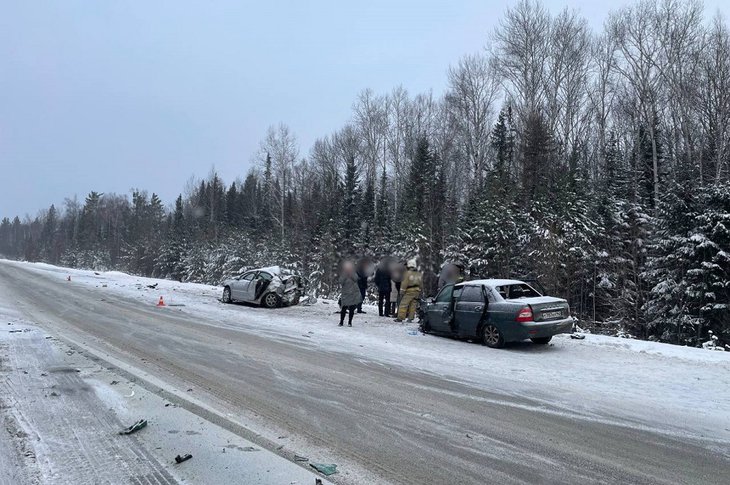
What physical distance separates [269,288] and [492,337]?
10641 millimetres

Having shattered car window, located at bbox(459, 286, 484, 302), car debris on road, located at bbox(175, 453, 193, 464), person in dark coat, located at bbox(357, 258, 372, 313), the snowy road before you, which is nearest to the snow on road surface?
car debris on road, located at bbox(175, 453, 193, 464)

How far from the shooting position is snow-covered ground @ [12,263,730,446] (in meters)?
6.61

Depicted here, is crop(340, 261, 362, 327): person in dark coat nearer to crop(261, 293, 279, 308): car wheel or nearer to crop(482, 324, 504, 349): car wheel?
crop(482, 324, 504, 349): car wheel

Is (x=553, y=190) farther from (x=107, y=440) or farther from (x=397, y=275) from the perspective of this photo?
(x=107, y=440)

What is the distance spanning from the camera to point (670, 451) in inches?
203

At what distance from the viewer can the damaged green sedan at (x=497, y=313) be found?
1106 cm

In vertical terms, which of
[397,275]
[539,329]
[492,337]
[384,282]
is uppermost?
[397,275]

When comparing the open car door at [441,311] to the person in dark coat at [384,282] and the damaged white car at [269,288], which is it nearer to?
the person in dark coat at [384,282]

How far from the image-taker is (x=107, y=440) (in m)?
5.08

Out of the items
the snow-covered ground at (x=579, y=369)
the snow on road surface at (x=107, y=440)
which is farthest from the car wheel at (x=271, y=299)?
the snow on road surface at (x=107, y=440)

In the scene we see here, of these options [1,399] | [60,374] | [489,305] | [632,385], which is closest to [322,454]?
[1,399]

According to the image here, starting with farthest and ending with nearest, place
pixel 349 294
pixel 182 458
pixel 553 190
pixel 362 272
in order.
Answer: pixel 553 190
pixel 362 272
pixel 349 294
pixel 182 458

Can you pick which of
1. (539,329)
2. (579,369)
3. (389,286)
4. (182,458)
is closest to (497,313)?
(539,329)

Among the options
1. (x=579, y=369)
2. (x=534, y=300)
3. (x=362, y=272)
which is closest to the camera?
(x=579, y=369)
